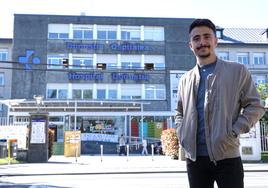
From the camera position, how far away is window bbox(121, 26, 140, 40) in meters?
51.1

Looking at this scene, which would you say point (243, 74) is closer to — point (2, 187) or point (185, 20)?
point (2, 187)

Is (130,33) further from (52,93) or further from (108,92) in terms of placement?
(52,93)

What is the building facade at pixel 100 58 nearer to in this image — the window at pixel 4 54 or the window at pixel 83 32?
the window at pixel 83 32

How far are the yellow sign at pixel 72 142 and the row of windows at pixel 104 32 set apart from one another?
22782 millimetres

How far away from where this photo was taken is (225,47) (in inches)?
2211

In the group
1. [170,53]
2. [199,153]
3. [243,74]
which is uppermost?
[170,53]

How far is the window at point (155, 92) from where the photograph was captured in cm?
4991

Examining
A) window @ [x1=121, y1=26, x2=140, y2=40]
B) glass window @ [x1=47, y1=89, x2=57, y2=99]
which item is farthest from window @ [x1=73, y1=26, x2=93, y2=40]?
glass window @ [x1=47, y1=89, x2=57, y2=99]

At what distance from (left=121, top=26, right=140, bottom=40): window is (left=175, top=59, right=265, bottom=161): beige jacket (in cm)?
4810

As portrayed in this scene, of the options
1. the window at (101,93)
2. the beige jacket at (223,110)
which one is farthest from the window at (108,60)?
Result: the beige jacket at (223,110)

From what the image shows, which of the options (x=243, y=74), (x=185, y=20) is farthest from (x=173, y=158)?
(x=185, y=20)

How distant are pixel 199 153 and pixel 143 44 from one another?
158 ft

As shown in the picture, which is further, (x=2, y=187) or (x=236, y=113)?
(x=2, y=187)

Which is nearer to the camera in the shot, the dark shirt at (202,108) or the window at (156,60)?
the dark shirt at (202,108)
